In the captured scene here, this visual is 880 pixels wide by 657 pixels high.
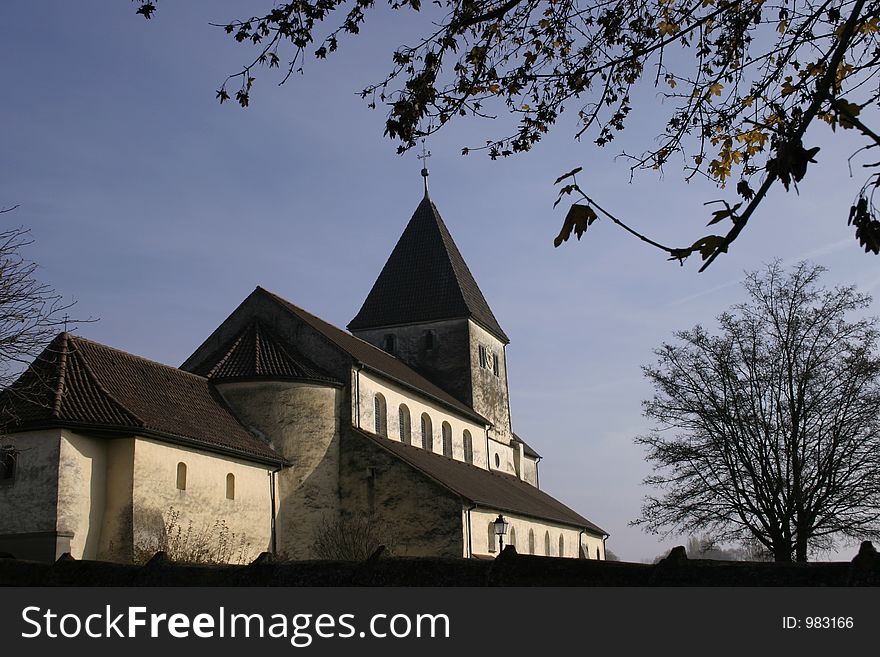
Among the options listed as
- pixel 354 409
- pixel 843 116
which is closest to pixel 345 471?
pixel 354 409

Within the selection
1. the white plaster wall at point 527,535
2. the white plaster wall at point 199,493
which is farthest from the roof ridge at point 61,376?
the white plaster wall at point 527,535

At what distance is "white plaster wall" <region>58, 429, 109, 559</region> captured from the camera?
876 inches

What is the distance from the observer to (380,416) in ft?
111

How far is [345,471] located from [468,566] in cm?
2211

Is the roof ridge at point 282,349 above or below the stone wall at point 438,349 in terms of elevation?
below

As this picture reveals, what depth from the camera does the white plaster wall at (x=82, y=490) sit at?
2225 cm

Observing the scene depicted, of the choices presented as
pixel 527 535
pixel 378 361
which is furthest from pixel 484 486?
pixel 378 361

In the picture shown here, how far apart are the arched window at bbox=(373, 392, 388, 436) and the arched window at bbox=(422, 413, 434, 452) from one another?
3.81m

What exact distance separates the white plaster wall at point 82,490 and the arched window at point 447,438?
18006 mm

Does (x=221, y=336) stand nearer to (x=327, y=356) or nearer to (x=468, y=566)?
(x=327, y=356)

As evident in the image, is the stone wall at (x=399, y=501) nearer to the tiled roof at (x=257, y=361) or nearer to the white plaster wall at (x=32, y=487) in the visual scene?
the tiled roof at (x=257, y=361)

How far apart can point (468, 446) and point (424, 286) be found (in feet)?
28.5

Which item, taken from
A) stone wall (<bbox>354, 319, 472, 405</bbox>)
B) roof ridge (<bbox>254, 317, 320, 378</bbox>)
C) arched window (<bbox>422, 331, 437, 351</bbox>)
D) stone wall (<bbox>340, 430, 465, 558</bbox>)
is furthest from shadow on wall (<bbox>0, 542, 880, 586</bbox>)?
arched window (<bbox>422, 331, 437, 351</bbox>)

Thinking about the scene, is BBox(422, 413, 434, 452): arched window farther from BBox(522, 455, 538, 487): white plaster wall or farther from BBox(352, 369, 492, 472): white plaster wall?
BBox(522, 455, 538, 487): white plaster wall
